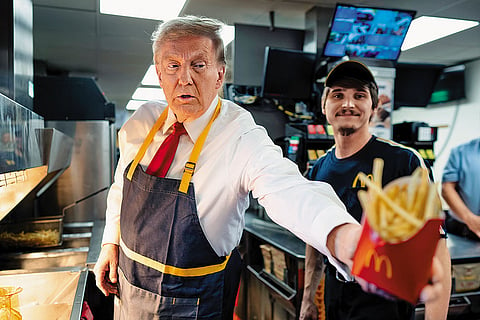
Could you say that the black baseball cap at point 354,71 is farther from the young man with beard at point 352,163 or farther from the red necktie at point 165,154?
the red necktie at point 165,154

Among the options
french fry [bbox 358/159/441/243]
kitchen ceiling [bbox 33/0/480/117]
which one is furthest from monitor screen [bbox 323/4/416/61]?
french fry [bbox 358/159/441/243]

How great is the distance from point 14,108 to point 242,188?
692 millimetres

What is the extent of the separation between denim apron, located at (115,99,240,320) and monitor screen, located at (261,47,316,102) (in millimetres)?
2714

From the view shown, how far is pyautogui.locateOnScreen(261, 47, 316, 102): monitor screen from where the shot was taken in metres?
4.01

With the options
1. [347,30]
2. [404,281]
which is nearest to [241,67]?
[347,30]

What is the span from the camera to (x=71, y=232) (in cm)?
344

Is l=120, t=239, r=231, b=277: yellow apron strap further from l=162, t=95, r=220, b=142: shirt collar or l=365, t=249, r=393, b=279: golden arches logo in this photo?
l=365, t=249, r=393, b=279: golden arches logo

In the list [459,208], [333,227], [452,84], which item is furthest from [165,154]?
[452,84]

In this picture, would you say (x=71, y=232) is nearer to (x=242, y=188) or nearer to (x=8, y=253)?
(x=8, y=253)

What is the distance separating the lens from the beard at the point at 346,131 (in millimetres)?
1840

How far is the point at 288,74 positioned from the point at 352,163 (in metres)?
2.42

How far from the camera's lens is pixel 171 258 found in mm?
1323

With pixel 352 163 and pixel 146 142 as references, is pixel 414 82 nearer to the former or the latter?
pixel 352 163

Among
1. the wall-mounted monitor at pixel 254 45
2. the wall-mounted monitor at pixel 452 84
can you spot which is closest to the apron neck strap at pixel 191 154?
the wall-mounted monitor at pixel 254 45
